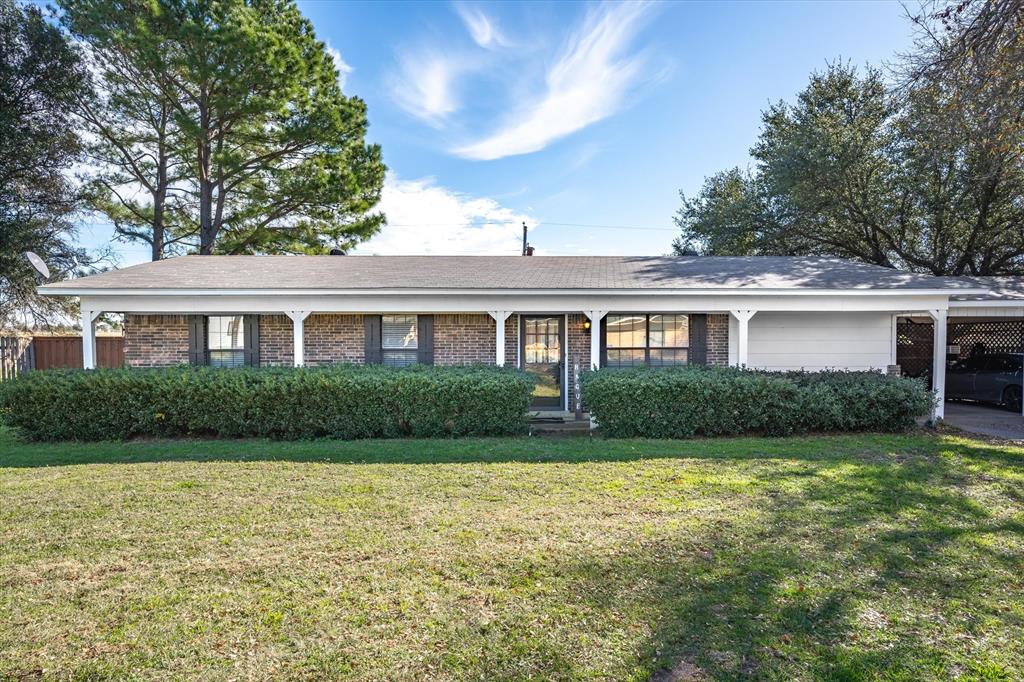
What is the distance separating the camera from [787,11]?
34.2 ft

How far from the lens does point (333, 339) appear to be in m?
11.1

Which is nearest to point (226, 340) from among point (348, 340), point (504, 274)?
point (348, 340)

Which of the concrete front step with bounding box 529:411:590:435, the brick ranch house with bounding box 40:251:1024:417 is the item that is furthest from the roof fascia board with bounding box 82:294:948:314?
the concrete front step with bounding box 529:411:590:435

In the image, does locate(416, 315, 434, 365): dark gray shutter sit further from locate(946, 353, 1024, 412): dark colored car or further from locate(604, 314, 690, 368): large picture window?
locate(946, 353, 1024, 412): dark colored car

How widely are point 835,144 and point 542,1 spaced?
36.9ft

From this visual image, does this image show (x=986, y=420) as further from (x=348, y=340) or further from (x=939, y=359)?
(x=348, y=340)

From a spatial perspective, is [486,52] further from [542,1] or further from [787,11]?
[787,11]

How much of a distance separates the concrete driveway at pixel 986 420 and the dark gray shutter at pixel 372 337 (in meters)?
11.0

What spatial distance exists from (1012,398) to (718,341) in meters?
6.74

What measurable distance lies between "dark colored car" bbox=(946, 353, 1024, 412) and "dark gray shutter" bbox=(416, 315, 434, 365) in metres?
12.6

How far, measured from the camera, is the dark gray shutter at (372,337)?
11008 mm

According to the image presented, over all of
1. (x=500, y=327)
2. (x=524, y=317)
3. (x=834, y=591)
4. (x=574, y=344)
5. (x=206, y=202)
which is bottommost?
(x=834, y=591)

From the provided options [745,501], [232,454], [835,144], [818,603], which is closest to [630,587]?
[818,603]

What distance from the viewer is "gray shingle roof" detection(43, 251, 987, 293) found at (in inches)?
391
